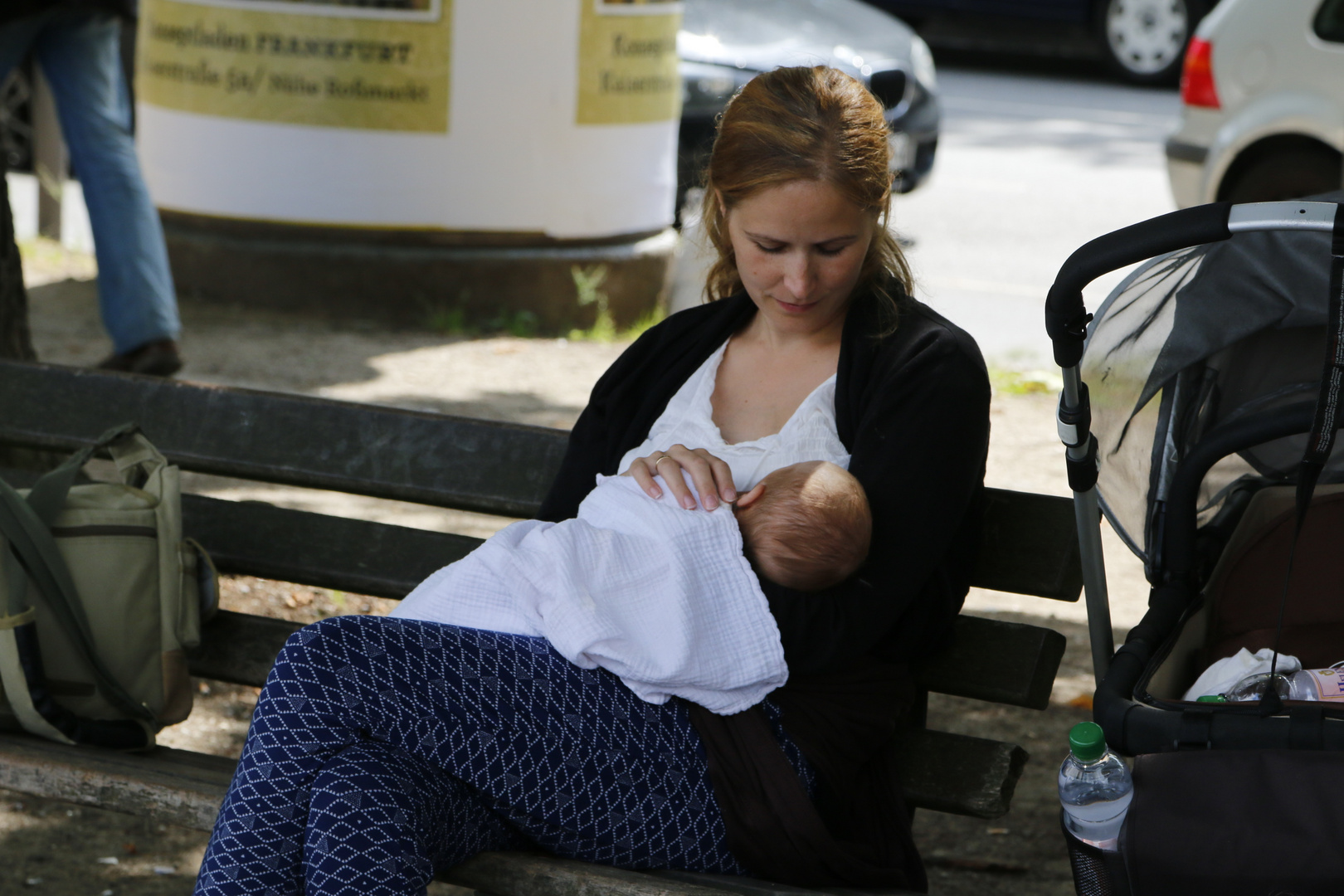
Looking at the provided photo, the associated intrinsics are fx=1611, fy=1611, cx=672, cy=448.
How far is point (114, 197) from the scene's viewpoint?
562cm

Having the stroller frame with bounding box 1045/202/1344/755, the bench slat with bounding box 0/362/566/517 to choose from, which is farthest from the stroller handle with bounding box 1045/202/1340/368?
the bench slat with bounding box 0/362/566/517

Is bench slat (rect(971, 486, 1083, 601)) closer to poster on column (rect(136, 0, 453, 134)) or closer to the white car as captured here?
poster on column (rect(136, 0, 453, 134))

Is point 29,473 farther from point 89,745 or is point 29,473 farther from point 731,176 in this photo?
point 731,176

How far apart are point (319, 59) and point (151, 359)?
1.73m

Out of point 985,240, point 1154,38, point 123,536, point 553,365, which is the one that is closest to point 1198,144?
point 985,240

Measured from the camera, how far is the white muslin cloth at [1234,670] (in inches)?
93.0

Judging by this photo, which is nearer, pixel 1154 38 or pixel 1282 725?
pixel 1282 725

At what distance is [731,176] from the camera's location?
102 inches

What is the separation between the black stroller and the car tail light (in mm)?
5023

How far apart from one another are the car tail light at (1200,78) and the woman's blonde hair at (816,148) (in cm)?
528

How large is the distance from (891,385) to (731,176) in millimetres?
431

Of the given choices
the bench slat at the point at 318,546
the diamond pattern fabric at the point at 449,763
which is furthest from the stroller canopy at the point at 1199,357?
the bench slat at the point at 318,546

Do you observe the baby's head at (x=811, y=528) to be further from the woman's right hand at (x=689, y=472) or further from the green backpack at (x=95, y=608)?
the green backpack at (x=95, y=608)

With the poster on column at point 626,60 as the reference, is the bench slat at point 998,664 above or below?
below
